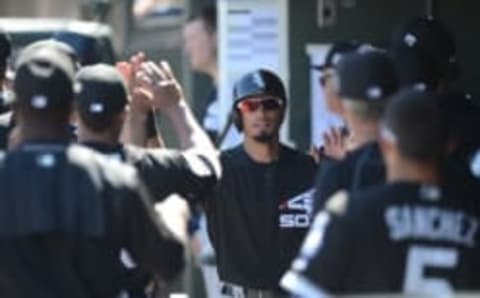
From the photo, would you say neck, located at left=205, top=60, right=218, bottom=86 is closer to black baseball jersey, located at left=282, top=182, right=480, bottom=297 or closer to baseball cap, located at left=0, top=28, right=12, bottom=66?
baseball cap, located at left=0, top=28, right=12, bottom=66

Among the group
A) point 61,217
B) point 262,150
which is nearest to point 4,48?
point 262,150

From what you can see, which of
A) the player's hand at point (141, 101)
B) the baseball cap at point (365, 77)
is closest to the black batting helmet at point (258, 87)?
the player's hand at point (141, 101)

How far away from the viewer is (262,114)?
882cm

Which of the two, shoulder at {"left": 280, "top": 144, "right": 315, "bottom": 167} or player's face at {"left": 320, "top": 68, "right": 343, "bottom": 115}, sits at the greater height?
player's face at {"left": 320, "top": 68, "right": 343, "bottom": 115}

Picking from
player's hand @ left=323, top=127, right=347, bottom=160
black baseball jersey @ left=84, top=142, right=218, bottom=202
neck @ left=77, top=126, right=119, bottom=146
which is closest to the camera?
neck @ left=77, top=126, right=119, bottom=146

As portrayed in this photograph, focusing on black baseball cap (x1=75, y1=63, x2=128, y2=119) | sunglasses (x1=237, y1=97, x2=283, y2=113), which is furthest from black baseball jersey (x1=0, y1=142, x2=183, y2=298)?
sunglasses (x1=237, y1=97, x2=283, y2=113)

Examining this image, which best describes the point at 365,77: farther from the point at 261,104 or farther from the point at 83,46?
the point at 83,46

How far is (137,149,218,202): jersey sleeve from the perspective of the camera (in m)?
7.42

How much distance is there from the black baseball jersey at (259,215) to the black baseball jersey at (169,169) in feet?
3.92

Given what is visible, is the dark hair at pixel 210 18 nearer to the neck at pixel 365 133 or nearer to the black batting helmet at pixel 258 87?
the black batting helmet at pixel 258 87

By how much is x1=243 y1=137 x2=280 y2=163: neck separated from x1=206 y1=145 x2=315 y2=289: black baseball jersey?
0.9 inches

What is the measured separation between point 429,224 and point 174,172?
1547 mm

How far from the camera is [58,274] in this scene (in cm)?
657

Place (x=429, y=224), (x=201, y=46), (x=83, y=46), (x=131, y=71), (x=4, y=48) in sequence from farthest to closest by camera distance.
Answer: (x=201, y=46)
(x=83, y=46)
(x=4, y=48)
(x=131, y=71)
(x=429, y=224)
